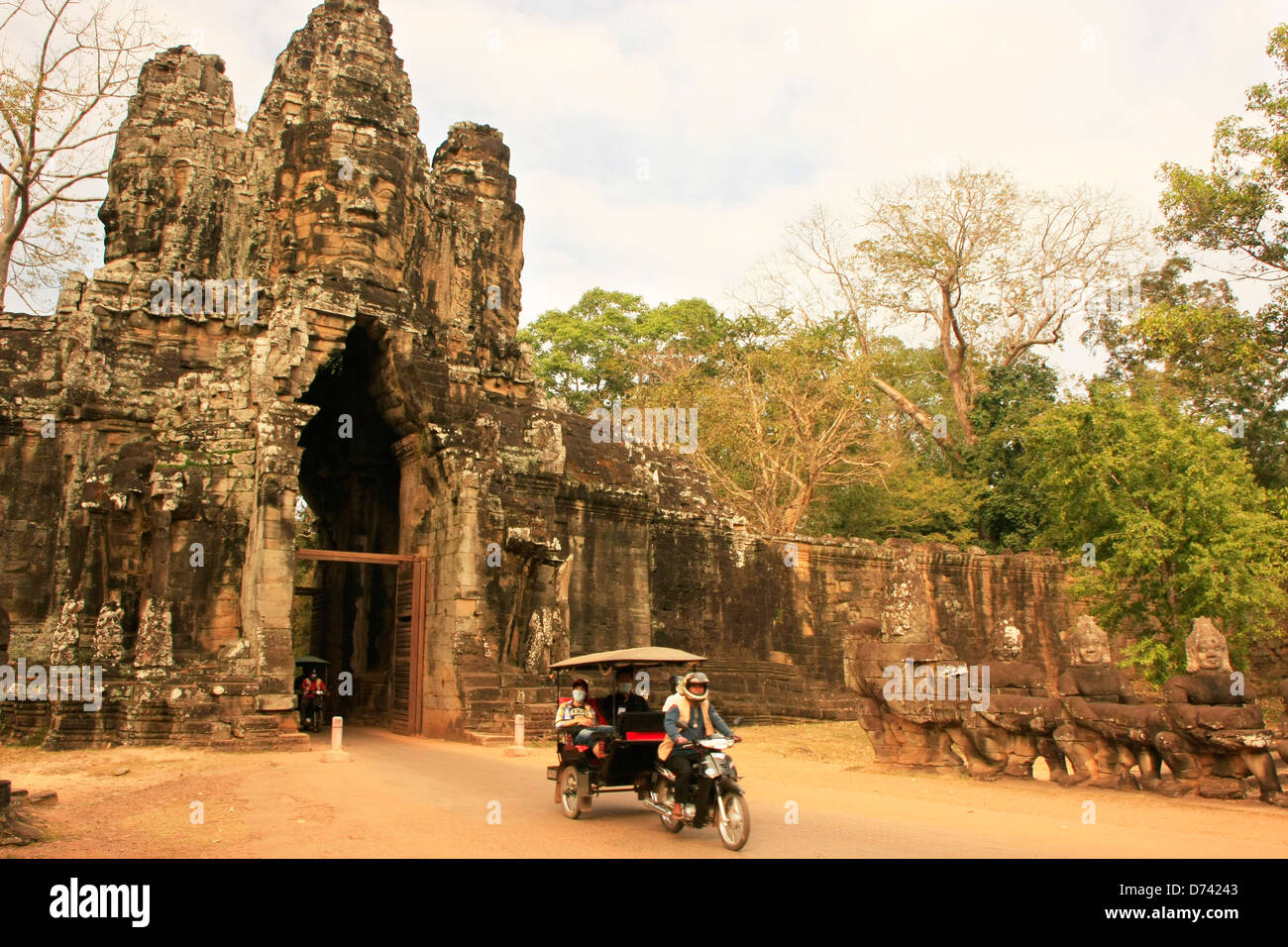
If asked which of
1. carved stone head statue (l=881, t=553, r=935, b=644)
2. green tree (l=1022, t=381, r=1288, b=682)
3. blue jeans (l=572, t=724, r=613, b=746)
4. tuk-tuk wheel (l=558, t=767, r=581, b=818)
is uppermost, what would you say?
green tree (l=1022, t=381, r=1288, b=682)

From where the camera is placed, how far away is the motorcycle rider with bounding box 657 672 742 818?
7.41 m

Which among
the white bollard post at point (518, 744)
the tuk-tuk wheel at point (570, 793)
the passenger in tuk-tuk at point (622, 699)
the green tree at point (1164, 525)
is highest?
the green tree at point (1164, 525)

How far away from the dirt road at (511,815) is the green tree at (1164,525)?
7.29 metres

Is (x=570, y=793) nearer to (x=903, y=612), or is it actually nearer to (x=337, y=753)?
(x=337, y=753)

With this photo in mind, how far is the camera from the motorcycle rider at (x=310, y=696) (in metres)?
16.9

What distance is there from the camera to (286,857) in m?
6.67

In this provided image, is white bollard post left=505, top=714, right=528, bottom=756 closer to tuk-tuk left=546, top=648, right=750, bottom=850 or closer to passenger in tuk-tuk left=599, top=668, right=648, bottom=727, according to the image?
passenger in tuk-tuk left=599, top=668, right=648, bottom=727

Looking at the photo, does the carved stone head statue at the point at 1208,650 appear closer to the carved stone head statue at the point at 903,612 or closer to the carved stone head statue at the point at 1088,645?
the carved stone head statue at the point at 1088,645

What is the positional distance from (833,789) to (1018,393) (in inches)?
867

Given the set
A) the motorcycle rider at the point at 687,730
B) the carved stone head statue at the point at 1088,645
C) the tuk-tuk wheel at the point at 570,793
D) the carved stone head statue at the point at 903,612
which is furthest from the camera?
the carved stone head statue at the point at 903,612

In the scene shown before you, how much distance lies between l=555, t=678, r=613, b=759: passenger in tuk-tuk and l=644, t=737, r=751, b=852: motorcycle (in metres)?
0.98

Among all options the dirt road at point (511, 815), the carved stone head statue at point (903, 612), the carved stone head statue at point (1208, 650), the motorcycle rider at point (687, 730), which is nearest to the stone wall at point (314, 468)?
the carved stone head statue at point (903, 612)

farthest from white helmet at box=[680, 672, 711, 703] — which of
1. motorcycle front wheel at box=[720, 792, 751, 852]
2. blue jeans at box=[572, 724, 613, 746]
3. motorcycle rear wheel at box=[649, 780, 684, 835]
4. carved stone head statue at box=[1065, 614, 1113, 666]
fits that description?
carved stone head statue at box=[1065, 614, 1113, 666]
